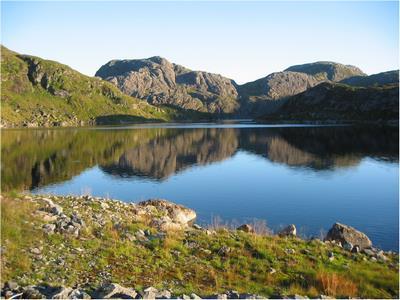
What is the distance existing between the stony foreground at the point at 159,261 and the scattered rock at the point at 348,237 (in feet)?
6.15

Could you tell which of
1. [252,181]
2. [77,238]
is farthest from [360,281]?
[252,181]

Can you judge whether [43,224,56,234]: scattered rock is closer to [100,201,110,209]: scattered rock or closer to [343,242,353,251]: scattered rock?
[100,201,110,209]: scattered rock

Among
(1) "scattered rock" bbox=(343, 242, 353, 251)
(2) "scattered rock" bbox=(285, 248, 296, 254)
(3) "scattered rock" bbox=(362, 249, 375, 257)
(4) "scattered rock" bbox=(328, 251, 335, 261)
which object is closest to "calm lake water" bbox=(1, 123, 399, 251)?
(1) "scattered rock" bbox=(343, 242, 353, 251)

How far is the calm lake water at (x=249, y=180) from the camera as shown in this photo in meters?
48.3

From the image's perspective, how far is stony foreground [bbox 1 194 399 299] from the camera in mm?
18234

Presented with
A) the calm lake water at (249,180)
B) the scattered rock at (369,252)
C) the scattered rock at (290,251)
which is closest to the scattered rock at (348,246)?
the scattered rock at (369,252)

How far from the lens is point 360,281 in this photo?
2214 cm

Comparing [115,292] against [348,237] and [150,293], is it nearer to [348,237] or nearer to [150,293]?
[150,293]

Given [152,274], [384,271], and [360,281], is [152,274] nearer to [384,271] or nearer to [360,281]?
[360,281]

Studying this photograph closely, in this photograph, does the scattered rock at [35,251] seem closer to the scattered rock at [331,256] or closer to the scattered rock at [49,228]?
the scattered rock at [49,228]

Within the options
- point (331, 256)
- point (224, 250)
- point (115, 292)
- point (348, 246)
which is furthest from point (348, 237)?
point (115, 292)

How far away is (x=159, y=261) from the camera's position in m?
22.2

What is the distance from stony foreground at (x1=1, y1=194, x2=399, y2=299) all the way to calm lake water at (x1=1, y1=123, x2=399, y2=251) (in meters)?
14.1

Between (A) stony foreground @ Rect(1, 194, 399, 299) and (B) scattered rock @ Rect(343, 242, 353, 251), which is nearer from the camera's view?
(A) stony foreground @ Rect(1, 194, 399, 299)
